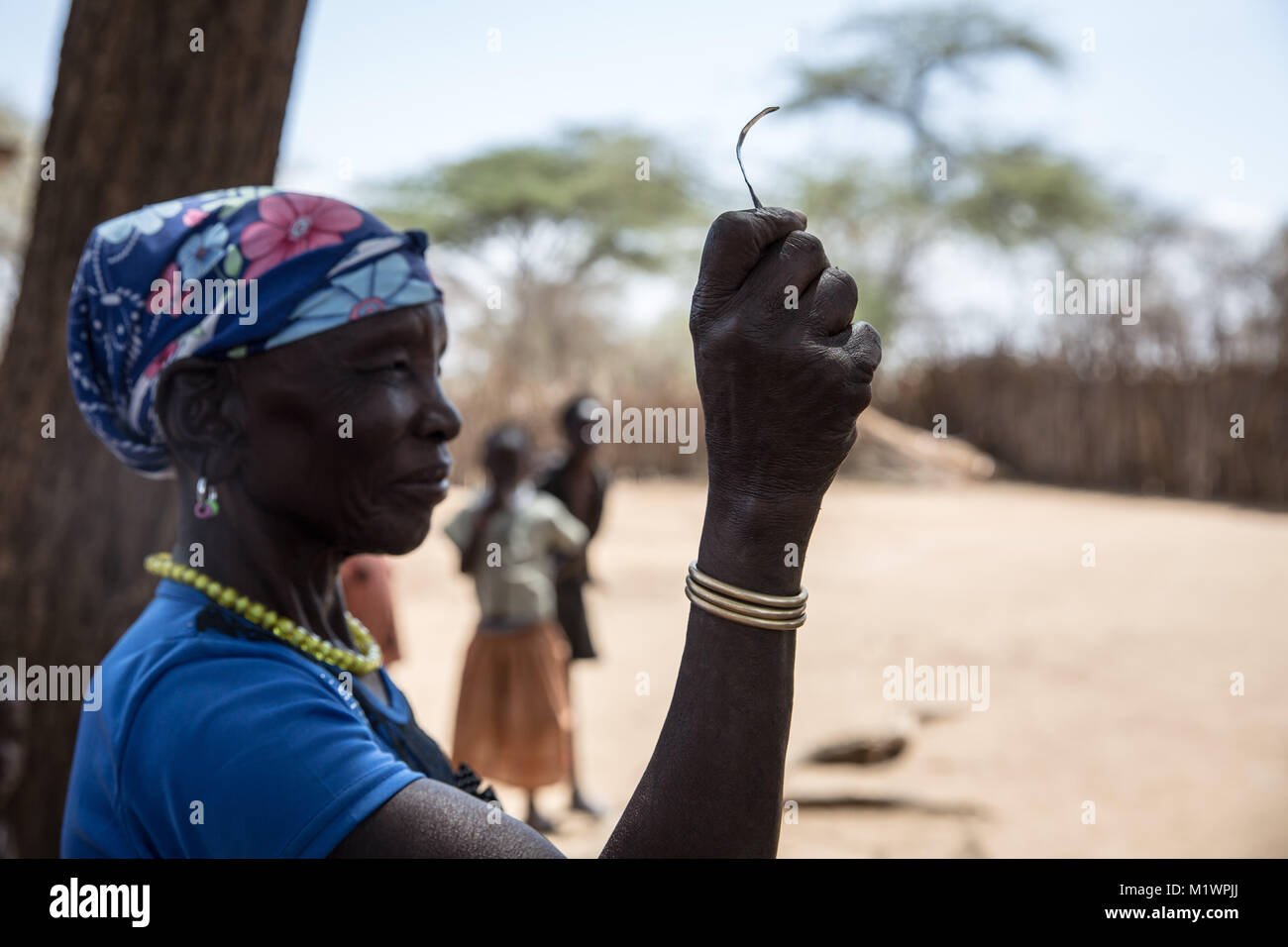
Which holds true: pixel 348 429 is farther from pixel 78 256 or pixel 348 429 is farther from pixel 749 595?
pixel 78 256

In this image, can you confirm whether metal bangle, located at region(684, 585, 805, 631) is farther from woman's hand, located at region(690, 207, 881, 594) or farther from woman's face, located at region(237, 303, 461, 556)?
woman's face, located at region(237, 303, 461, 556)

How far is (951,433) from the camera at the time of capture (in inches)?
786

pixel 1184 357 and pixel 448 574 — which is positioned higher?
pixel 1184 357

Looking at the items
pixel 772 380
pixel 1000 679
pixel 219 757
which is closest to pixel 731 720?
pixel 772 380

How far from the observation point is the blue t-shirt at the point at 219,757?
1.00 m

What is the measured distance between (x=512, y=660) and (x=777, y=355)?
13.1 ft

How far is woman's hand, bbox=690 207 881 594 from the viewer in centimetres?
95

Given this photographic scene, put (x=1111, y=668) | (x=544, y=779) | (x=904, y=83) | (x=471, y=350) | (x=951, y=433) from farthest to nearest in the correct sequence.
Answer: (x=471, y=350), (x=904, y=83), (x=951, y=433), (x=1111, y=668), (x=544, y=779)

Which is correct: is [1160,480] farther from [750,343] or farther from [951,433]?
[750,343]

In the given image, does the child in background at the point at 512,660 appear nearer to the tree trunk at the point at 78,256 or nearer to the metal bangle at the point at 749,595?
the tree trunk at the point at 78,256

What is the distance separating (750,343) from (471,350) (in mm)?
45332

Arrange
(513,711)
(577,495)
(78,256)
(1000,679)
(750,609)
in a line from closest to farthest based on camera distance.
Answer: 1. (750,609)
2. (78,256)
3. (513,711)
4. (577,495)
5. (1000,679)

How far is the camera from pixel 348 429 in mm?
1280
